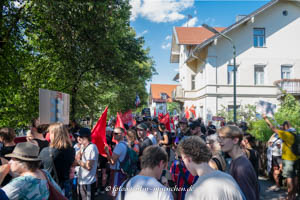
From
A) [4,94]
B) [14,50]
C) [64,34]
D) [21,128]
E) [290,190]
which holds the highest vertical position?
[64,34]

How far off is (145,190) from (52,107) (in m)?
4.03

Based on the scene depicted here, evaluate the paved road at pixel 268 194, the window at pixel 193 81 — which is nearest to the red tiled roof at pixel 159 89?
the window at pixel 193 81

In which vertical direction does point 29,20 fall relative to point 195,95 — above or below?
above

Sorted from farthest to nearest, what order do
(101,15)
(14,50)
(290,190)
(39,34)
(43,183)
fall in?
(39,34) < (14,50) < (101,15) < (290,190) < (43,183)

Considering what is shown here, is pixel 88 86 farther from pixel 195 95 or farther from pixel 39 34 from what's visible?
pixel 195 95

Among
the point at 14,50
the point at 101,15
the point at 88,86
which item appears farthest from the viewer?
the point at 88,86

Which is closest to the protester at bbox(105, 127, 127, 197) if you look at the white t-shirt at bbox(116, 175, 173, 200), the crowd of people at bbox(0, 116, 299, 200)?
the crowd of people at bbox(0, 116, 299, 200)

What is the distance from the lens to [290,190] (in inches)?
210

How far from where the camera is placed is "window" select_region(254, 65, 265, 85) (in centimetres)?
2081

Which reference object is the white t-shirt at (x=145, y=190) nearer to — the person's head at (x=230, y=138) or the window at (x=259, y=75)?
the person's head at (x=230, y=138)

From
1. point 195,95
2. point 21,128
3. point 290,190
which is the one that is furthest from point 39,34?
point 195,95

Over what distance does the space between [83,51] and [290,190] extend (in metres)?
7.67

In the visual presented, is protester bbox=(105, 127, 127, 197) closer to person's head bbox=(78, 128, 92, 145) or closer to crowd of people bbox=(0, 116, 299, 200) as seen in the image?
crowd of people bbox=(0, 116, 299, 200)

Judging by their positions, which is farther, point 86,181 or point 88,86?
point 88,86
